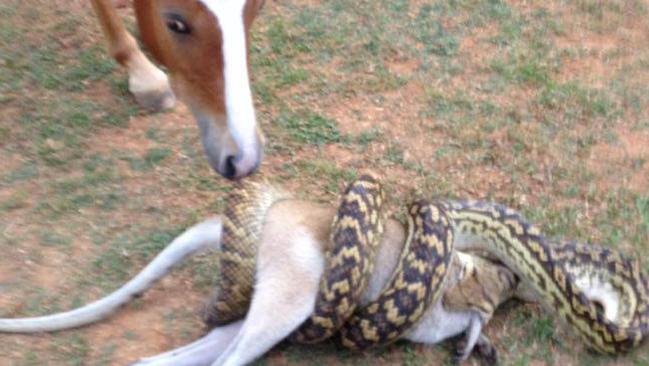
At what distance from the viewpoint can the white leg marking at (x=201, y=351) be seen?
10.1ft

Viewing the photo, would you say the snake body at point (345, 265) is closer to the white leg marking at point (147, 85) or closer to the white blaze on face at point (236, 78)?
the white blaze on face at point (236, 78)

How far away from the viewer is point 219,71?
3.38 meters

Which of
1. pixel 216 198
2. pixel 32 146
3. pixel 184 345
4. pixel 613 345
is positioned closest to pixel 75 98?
pixel 32 146

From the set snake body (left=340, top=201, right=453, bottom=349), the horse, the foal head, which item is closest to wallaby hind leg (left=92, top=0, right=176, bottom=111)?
the horse

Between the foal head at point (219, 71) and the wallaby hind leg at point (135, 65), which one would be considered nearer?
the foal head at point (219, 71)

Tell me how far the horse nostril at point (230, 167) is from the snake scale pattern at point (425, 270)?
9 centimetres

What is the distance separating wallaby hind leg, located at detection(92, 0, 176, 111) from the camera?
4.83 metres

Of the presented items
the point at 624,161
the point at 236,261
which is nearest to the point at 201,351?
the point at 236,261

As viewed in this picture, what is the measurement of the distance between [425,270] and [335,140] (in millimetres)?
1670

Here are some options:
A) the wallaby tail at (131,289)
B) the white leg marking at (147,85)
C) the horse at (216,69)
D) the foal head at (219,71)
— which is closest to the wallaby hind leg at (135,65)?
the white leg marking at (147,85)

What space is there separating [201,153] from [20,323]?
1.51 m

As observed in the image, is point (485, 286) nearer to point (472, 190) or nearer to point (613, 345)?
point (613, 345)

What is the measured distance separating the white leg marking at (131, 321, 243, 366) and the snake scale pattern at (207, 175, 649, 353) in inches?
2.2

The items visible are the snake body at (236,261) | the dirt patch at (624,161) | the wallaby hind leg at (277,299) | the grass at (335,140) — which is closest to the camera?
the wallaby hind leg at (277,299)
